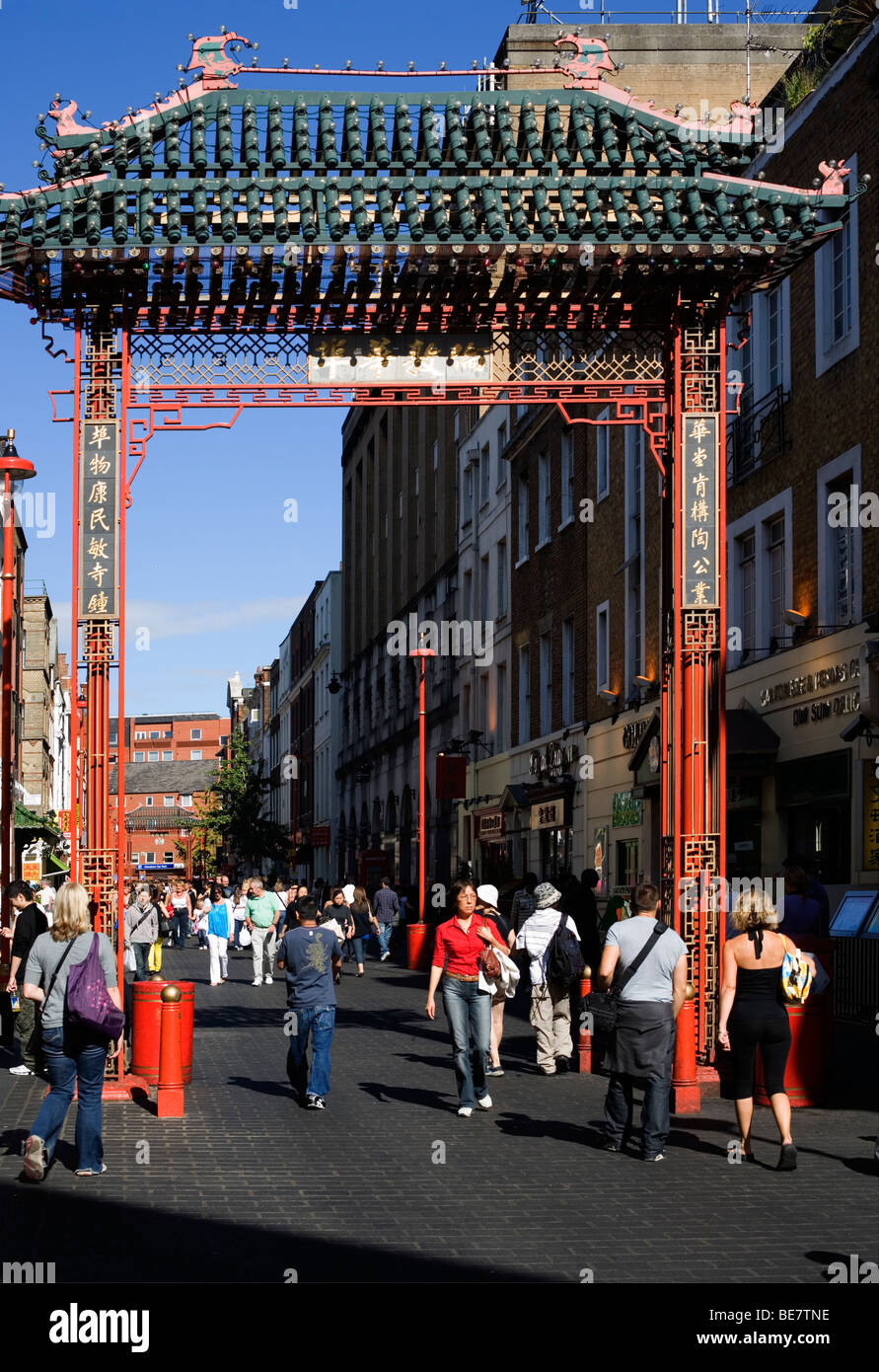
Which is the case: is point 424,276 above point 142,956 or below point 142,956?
above

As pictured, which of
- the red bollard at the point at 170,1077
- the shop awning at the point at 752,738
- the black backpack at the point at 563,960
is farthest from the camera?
the shop awning at the point at 752,738

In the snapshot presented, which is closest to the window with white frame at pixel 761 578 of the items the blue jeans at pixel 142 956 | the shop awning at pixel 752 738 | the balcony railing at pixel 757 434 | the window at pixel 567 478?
the balcony railing at pixel 757 434

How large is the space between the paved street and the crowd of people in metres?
0.34

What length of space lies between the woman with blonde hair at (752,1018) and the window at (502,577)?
3451cm

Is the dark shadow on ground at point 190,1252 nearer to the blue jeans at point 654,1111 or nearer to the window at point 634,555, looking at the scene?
the blue jeans at point 654,1111

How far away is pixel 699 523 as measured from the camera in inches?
614

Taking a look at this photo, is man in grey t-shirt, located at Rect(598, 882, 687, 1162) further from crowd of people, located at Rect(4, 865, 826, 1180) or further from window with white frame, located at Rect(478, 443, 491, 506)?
window with white frame, located at Rect(478, 443, 491, 506)

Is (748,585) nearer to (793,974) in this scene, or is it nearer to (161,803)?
(793,974)

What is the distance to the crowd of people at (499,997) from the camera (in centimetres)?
1098

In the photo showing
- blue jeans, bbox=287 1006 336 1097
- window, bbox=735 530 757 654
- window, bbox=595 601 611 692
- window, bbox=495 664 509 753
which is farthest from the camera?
window, bbox=495 664 509 753

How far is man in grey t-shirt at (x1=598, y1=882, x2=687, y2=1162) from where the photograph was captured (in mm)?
11664

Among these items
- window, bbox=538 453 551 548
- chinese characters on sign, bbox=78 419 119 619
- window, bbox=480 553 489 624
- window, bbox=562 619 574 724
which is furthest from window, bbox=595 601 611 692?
chinese characters on sign, bbox=78 419 119 619

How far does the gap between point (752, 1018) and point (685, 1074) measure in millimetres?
2882

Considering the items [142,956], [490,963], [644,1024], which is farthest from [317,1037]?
[142,956]
